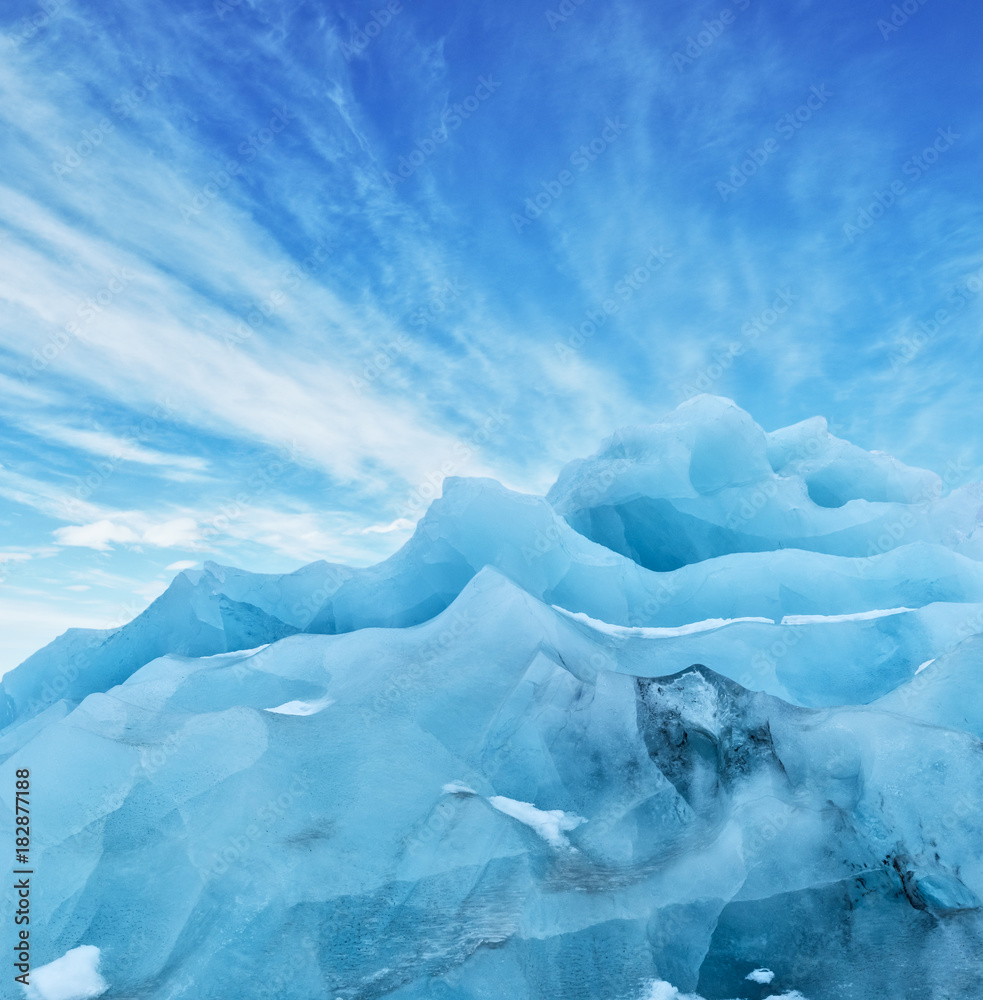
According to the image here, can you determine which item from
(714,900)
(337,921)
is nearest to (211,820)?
(337,921)

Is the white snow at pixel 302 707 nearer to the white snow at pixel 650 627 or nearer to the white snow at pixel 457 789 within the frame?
the white snow at pixel 457 789

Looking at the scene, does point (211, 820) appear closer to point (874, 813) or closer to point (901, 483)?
point (874, 813)

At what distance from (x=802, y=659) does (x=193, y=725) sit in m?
6.36

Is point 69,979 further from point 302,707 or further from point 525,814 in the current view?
point 525,814

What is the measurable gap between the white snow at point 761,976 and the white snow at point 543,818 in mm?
1394

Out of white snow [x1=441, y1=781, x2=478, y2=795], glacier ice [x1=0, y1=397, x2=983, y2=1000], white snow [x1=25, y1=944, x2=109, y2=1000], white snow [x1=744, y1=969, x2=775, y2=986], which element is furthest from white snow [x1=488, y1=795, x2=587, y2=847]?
white snow [x1=25, y1=944, x2=109, y2=1000]

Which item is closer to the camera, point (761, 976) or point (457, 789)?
point (761, 976)

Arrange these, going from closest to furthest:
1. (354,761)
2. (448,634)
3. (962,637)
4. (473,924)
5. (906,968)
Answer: (906,968)
(473,924)
(354,761)
(448,634)
(962,637)

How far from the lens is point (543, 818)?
5.23 meters

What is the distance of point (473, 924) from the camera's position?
4184 millimetres

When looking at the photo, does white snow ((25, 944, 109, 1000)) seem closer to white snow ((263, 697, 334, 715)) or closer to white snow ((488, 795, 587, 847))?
white snow ((263, 697, 334, 715))

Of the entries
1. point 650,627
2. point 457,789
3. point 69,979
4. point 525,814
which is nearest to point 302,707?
point 457,789

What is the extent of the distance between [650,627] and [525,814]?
4101 mm

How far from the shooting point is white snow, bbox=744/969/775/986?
12.8 feet
